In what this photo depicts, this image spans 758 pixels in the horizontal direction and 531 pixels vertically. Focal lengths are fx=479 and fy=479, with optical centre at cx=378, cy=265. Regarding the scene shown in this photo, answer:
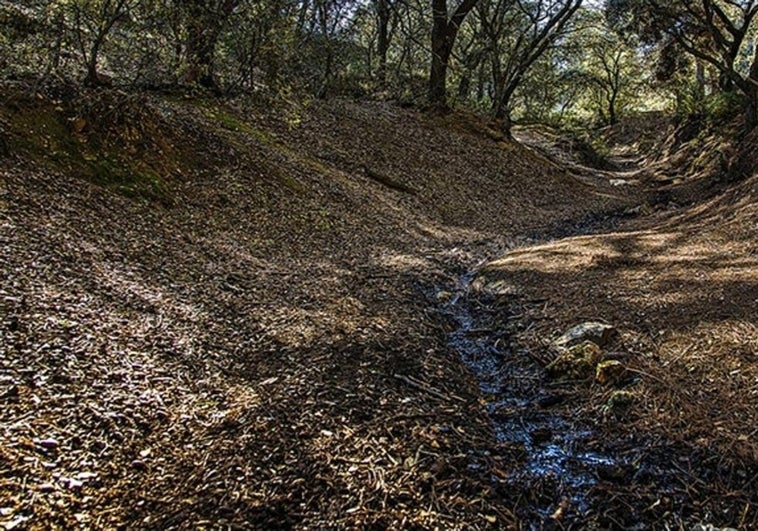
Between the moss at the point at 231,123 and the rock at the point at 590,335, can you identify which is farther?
the moss at the point at 231,123

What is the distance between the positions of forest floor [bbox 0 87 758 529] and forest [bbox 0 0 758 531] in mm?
20

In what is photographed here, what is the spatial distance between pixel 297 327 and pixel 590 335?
2.67 m

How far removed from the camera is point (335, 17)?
12.9m

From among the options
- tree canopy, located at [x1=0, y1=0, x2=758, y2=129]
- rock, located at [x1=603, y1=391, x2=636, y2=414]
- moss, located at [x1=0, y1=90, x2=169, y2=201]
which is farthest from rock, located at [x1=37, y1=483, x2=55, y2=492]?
tree canopy, located at [x1=0, y1=0, x2=758, y2=129]

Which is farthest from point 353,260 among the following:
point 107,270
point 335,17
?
point 335,17

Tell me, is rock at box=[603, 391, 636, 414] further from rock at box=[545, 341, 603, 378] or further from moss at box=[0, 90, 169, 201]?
moss at box=[0, 90, 169, 201]

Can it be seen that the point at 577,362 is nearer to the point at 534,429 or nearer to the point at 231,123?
the point at 534,429

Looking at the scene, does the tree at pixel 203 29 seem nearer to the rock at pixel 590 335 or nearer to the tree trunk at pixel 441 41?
the rock at pixel 590 335

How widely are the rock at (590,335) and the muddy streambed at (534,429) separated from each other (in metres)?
0.35

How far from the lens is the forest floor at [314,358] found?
260cm

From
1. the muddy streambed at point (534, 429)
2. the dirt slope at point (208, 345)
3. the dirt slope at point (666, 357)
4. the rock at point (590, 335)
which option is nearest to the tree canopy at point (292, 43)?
the dirt slope at point (208, 345)

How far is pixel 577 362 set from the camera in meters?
3.96

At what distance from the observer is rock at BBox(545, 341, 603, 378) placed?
153 inches

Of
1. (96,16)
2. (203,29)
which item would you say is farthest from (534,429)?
(203,29)
